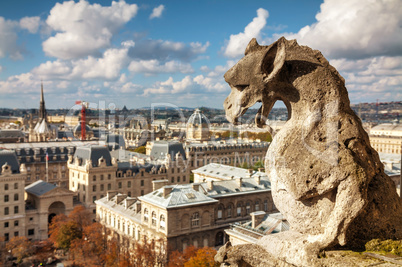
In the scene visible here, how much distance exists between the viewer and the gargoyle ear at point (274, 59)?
25.8ft

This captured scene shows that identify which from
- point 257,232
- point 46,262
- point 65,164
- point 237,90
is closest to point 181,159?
point 65,164

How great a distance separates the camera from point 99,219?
5888 centimetres

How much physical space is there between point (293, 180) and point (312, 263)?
1.60 m

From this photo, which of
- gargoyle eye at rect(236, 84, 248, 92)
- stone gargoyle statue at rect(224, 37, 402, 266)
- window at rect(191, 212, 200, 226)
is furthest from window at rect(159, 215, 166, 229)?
gargoyle eye at rect(236, 84, 248, 92)

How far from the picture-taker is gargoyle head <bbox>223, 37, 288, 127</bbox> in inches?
316

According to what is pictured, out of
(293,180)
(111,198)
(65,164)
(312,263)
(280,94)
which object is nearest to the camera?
(312,263)

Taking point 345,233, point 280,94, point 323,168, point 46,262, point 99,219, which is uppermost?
point 280,94

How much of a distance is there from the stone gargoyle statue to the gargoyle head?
0.02 m

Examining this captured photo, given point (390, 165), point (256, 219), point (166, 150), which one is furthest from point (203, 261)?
point (390, 165)

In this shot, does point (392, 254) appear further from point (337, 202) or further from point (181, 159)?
point (181, 159)

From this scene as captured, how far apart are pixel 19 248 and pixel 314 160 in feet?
167

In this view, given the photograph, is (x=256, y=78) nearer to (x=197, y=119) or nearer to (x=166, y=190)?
(x=166, y=190)

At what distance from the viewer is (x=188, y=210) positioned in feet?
152

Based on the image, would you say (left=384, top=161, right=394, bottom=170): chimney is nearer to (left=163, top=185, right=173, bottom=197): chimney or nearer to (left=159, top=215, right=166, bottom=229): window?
(left=163, top=185, right=173, bottom=197): chimney
